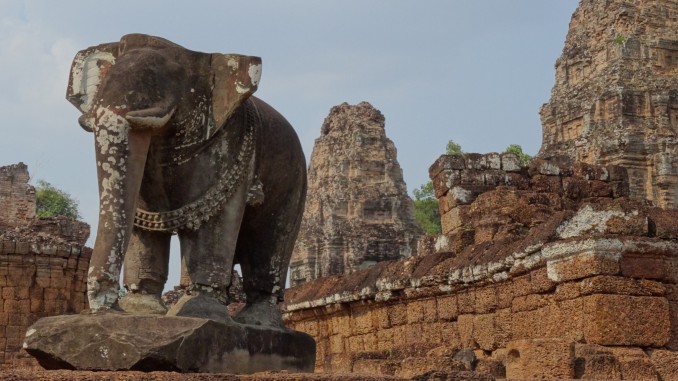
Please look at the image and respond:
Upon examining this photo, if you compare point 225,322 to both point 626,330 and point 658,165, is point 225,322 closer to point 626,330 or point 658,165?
point 626,330

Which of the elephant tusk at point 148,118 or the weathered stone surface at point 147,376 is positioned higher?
the elephant tusk at point 148,118

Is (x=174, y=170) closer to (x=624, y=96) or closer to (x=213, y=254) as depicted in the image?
(x=213, y=254)

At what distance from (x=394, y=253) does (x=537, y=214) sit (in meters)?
26.5

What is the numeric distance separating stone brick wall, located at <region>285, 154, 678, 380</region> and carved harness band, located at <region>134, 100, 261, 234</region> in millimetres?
2300

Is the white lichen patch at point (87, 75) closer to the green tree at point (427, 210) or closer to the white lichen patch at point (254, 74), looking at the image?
the white lichen patch at point (254, 74)

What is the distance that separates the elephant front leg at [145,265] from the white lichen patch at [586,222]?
3209 millimetres

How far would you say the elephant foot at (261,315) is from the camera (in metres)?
5.12

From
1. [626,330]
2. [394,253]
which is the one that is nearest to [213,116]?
[626,330]

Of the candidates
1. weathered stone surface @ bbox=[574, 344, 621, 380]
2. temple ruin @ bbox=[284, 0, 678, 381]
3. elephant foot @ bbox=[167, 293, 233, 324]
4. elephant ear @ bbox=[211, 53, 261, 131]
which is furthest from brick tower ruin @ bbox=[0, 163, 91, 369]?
elephant ear @ bbox=[211, 53, 261, 131]

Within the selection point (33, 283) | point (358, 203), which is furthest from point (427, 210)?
point (33, 283)

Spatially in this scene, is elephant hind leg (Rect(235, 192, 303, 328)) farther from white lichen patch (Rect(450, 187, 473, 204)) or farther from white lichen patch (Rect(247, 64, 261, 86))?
white lichen patch (Rect(450, 187, 473, 204))

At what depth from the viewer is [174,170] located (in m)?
4.73

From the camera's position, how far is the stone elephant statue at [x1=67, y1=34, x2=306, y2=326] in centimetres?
451

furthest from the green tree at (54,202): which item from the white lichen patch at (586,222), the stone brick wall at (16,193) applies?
the white lichen patch at (586,222)
